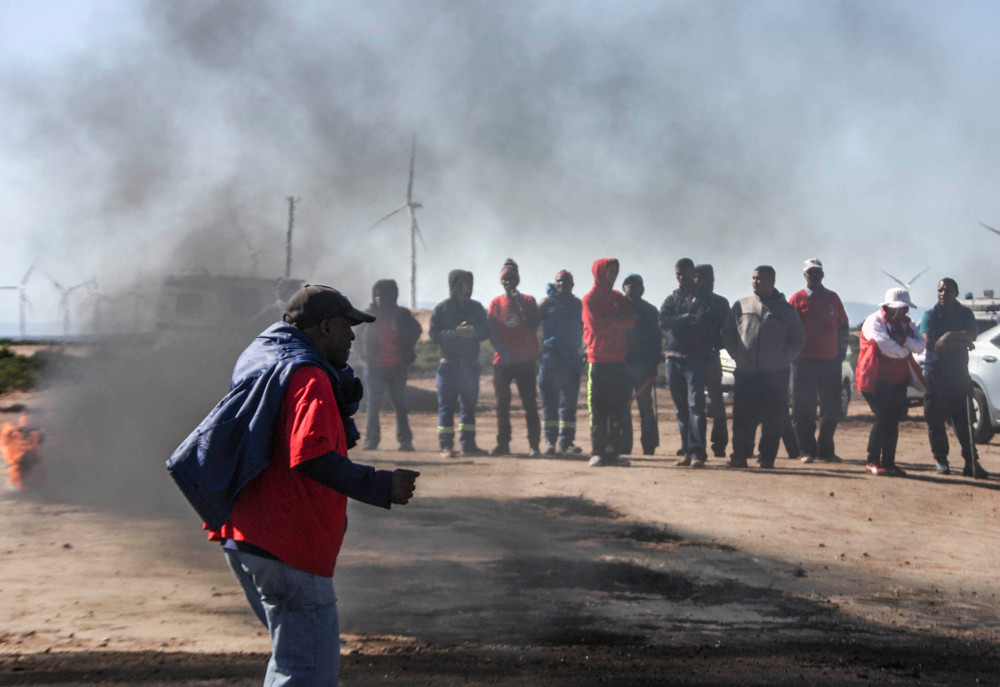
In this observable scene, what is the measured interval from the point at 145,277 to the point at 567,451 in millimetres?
6422

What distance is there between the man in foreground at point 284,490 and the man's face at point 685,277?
7795mm

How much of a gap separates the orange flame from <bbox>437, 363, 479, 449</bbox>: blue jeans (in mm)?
4335

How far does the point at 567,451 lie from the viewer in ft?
37.8

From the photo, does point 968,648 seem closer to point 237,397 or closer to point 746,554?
point 746,554

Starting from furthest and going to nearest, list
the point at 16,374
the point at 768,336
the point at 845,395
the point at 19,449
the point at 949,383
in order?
the point at 16,374
the point at 845,395
the point at 949,383
the point at 768,336
the point at 19,449

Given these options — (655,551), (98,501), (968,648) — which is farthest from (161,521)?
(968,648)

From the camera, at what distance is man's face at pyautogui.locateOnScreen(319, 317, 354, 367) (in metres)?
3.14

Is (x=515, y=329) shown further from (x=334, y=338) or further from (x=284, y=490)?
(x=284, y=490)

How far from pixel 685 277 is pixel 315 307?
25.3 ft

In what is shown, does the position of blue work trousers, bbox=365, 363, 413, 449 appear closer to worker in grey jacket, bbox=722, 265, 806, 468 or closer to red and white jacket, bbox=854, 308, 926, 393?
worker in grey jacket, bbox=722, 265, 806, 468

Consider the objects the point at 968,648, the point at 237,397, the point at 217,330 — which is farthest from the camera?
the point at 217,330

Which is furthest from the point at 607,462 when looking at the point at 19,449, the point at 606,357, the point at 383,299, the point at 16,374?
the point at 16,374

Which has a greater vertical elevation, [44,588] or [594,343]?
[594,343]

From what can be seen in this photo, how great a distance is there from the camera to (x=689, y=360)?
33.6ft
